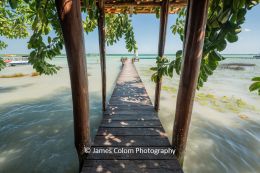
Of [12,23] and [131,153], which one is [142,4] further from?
[12,23]

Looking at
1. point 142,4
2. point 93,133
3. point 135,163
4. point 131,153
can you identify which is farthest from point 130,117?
point 142,4

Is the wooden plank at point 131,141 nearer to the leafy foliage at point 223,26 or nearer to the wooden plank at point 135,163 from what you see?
the wooden plank at point 135,163

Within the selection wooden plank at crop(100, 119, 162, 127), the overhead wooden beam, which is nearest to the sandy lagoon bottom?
wooden plank at crop(100, 119, 162, 127)

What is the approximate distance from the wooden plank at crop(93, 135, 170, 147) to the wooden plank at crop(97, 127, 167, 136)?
0.40 feet

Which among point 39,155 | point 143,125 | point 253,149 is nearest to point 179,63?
point 143,125

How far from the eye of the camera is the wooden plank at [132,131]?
10.7ft

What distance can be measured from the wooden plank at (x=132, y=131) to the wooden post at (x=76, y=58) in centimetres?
93

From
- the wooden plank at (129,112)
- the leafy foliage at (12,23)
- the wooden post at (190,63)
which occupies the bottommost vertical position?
the wooden plank at (129,112)

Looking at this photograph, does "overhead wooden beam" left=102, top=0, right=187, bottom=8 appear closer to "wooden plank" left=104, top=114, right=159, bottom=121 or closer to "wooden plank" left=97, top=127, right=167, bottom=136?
"wooden plank" left=104, top=114, right=159, bottom=121

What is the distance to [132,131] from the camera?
3.39m

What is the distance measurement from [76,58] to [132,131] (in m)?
2.16

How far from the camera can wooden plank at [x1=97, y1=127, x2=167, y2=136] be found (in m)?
3.27

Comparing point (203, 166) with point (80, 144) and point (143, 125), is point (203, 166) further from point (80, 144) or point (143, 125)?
point (80, 144)

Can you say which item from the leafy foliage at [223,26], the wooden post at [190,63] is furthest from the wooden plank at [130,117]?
the leafy foliage at [223,26]
